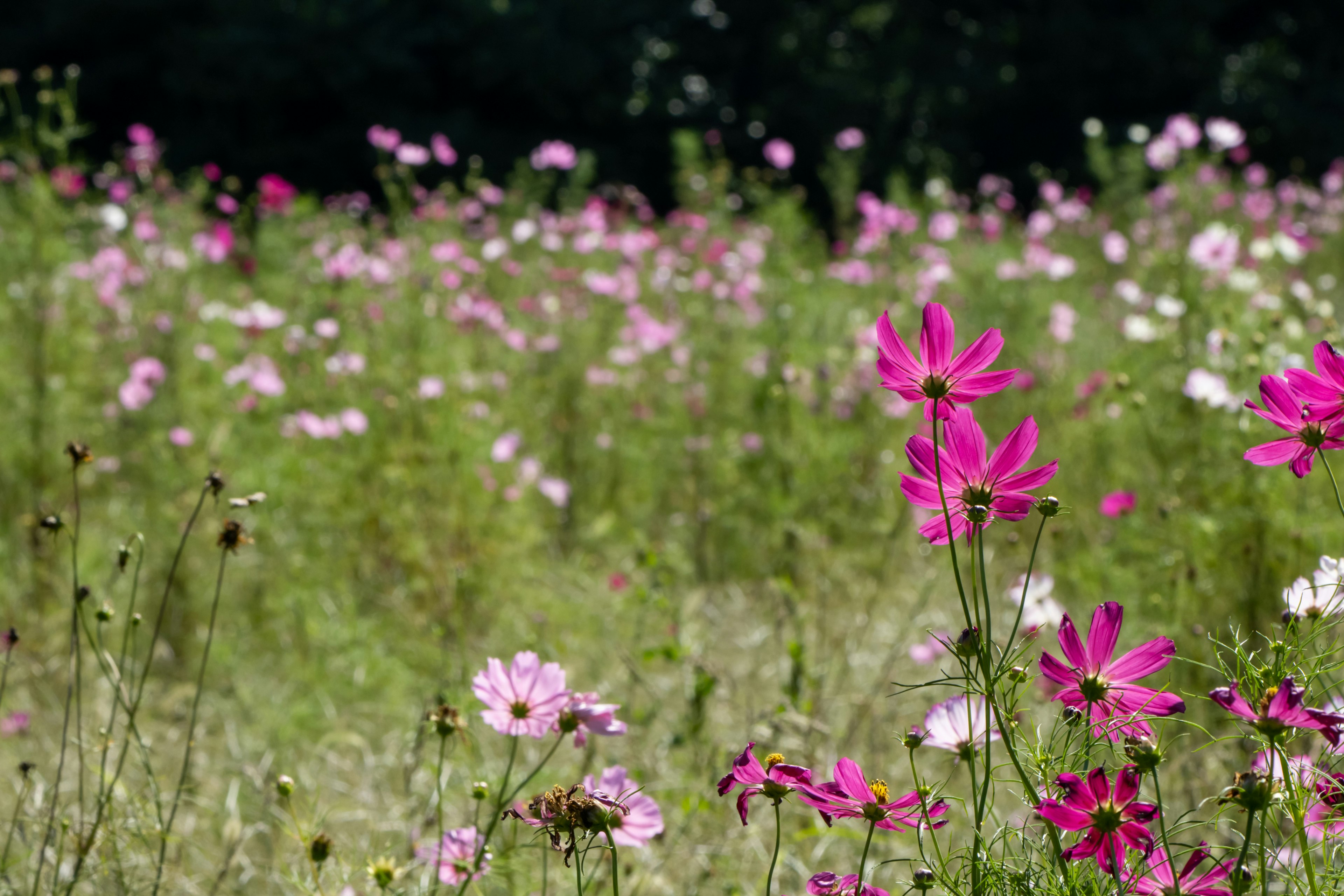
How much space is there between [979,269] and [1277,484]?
6.47 ft

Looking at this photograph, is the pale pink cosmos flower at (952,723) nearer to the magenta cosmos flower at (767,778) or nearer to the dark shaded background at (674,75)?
the magenta cosmos flower at (767,778)

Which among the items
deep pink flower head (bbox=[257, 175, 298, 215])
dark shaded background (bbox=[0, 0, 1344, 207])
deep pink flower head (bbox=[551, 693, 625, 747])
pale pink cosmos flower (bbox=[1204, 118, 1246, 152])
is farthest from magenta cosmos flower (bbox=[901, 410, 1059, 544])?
dark shaded background (bbox=[0, 0, 1344, 207])

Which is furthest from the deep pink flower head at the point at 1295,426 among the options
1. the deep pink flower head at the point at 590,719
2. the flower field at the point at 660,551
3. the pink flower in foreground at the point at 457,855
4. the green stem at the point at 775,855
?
the pink flower in foreground at the point at 457,855

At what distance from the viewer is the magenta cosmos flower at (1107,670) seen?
0.64 meters

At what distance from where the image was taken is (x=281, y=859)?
4.63ft

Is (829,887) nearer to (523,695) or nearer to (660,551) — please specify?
(523,695)

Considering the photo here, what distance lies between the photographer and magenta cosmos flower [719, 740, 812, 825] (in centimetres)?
65

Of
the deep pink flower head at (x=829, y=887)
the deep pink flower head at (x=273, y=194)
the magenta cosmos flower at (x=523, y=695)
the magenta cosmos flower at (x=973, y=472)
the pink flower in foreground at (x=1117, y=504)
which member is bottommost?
the deep pink flower head at (x=829, y=887)

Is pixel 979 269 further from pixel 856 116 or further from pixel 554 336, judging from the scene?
pixel 856 116

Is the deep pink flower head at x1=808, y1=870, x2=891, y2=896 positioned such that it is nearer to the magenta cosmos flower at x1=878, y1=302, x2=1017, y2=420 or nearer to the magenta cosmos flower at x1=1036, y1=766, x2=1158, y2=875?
the magenta cosmos flower at x1=1036, y1=766, x2=1158, y2=875

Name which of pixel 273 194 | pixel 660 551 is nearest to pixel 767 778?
pixel 660 551

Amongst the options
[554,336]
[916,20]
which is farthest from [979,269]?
[916,20]

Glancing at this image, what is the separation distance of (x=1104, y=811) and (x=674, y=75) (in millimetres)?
11574

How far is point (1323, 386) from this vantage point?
659 millimetres
